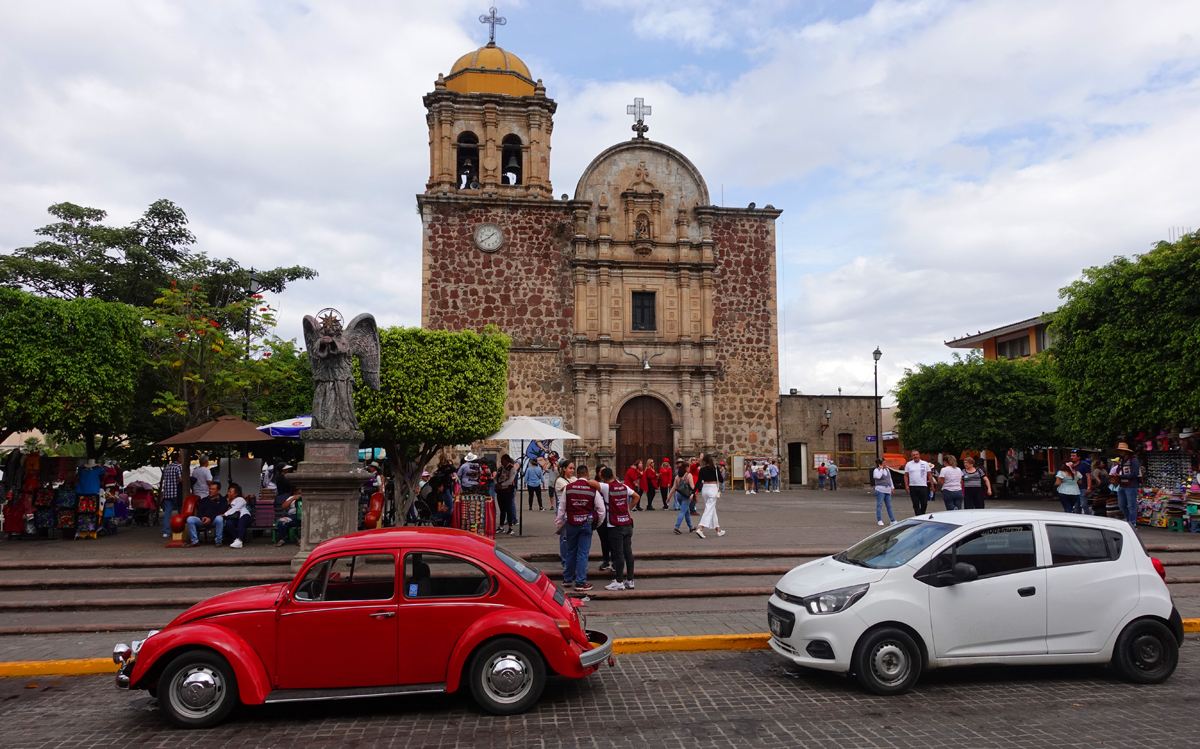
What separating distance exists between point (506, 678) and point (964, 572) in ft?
12.1

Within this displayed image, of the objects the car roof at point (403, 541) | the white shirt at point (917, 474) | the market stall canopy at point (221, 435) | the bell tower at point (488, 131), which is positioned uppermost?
the bell tower at point (488, 131)

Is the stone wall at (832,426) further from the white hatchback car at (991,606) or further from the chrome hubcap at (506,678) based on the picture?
the chrome hubcap at (506,678)

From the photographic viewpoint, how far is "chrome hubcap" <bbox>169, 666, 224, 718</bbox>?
556 cm

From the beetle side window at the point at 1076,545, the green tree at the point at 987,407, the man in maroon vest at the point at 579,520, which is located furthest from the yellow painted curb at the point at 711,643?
the green tree at the point at 987,407

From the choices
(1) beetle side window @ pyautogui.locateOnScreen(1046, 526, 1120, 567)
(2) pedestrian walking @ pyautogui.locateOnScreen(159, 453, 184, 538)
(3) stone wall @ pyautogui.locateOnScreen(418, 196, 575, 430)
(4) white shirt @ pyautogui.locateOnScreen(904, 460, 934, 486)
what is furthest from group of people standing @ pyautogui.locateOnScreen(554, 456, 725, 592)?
(3) stone wall @ pyautogui.locateOnScreen(418, 196, 575, 430)

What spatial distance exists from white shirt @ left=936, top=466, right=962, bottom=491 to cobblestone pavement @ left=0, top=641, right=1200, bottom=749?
6.96m

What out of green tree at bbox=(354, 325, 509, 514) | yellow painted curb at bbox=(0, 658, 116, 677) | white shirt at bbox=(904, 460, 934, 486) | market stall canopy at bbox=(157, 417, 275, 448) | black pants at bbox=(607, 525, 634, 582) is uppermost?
green tree at bbox=(354, 325, 509, 514)

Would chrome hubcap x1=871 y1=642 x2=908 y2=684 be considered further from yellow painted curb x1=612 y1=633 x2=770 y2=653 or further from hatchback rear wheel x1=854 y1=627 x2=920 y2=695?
yellow painted curb x1=612 y1=633 x2=770 y2=653

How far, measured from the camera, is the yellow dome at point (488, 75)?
2808 centimetres

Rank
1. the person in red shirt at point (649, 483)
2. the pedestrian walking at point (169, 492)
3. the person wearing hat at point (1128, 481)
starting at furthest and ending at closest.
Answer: the person in red shirt at point (649, 483) < the person wearing hat at point (1128, 481) < the pedestrian walking at point (169, 492)

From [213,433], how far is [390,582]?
1002cm

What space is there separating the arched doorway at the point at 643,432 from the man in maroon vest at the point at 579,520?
17515 mm

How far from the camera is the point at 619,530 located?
10125mm

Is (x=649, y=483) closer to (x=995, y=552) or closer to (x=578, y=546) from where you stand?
(x=578, y=546)
